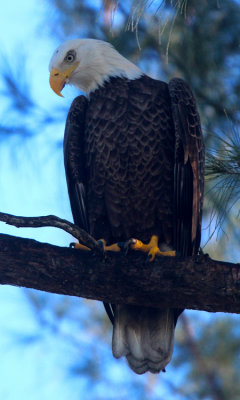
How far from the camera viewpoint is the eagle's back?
2.96 meters

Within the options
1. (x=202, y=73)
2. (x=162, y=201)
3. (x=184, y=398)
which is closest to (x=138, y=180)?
(x=162, y=201)

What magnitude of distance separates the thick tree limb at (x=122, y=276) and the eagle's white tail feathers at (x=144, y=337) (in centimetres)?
53

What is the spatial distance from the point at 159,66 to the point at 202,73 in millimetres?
350

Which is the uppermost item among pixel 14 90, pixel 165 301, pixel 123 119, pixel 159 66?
pixel 159 66

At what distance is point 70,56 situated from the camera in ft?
10.8

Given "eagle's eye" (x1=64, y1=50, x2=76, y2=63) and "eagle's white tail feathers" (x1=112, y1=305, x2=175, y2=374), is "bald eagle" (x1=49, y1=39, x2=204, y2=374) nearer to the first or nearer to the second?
"eagle's white tail feathers" (x1=112, y1=305, x2=175, y2=374)

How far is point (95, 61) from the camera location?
336 cm

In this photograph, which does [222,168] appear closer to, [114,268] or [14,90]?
[114,268]

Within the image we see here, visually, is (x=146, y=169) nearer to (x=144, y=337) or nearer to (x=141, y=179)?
(x=141, y=179)

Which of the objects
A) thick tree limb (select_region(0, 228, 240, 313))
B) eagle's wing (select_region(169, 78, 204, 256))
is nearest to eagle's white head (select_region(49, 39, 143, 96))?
eagle's wing (select_region(169, 78, 204, 256))

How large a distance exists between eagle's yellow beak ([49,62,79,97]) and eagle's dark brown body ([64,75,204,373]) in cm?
21

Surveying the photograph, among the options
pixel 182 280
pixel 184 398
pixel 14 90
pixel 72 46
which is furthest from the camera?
pixel 184 398

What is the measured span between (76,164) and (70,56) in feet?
1.88

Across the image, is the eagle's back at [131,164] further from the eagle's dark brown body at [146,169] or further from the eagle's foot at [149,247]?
the eagle's foot at [149,247]
